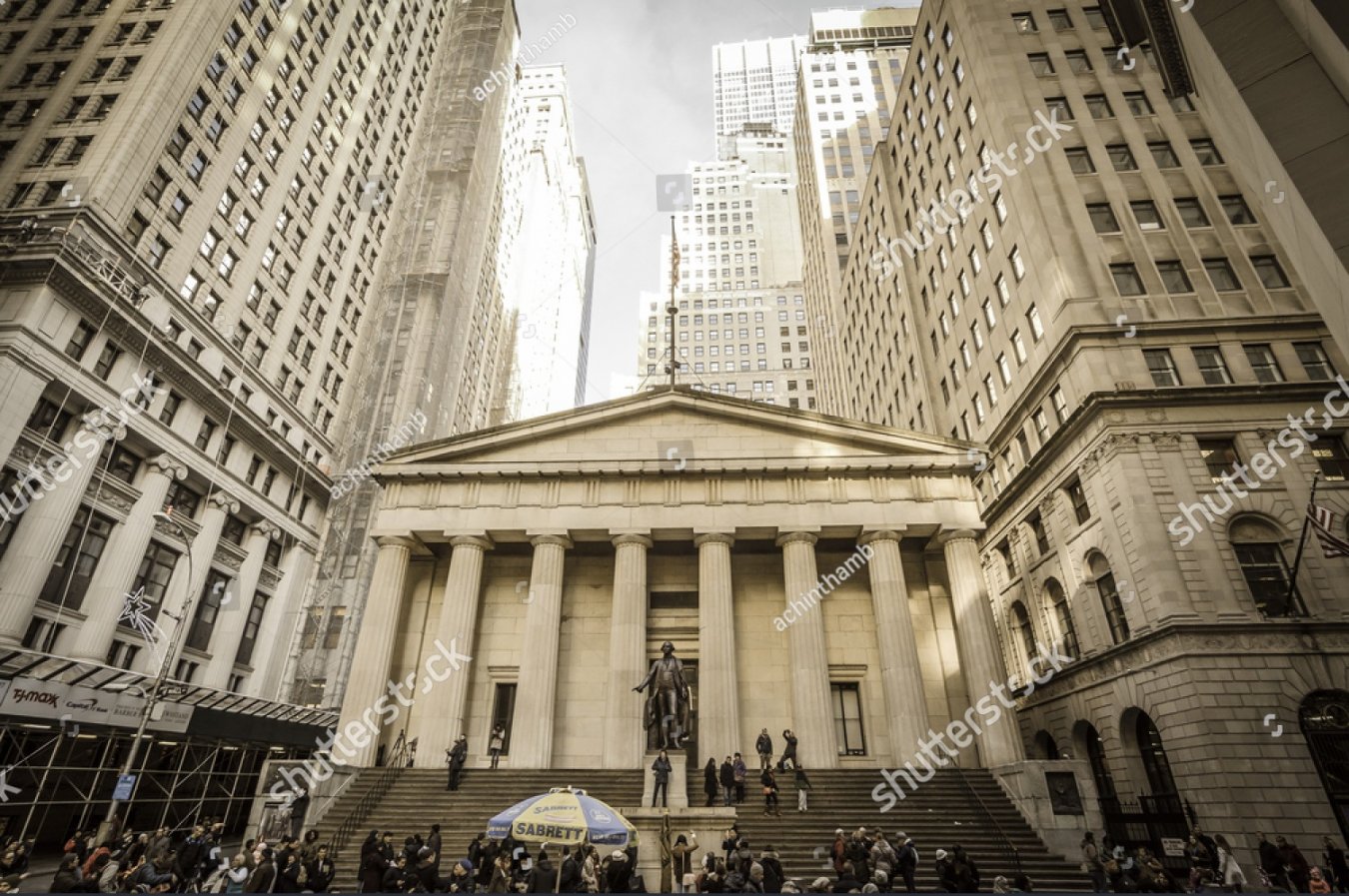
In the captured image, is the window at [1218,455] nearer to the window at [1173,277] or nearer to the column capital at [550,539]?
the window at [1173,277]

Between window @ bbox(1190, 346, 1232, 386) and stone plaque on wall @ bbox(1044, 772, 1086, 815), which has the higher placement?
window @ bbox(1190, 346, 1232, 386)

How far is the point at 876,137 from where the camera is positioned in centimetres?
8512

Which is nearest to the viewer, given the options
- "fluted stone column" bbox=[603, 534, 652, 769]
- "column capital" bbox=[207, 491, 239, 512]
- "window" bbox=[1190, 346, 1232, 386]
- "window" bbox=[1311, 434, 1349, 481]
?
"window" bbox=[1311, 434, 1349, 481]

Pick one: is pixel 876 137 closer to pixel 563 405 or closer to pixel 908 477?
pixel 563 405

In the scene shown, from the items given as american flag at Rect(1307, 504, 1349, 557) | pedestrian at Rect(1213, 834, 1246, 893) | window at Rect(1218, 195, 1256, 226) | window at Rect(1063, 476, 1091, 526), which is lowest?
pedestrian at Rect(1213, 834, 1246, 893)

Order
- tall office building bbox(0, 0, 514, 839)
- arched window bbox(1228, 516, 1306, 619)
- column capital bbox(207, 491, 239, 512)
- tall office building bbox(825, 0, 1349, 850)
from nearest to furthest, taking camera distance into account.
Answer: tall office building bbox(825, 0, 1349, 850) → arched window bbox(1228, 516, 1306, 619) → tall office building bbox(0, 0, 514, 839) → column capital bbox(207, 491, 239, 512)

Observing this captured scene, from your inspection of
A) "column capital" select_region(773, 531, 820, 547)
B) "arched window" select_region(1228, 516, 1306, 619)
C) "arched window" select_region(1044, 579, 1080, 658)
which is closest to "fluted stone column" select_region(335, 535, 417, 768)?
"column capital" select_region(773, 531, 820, 547)

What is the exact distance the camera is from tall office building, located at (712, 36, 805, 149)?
18562cm

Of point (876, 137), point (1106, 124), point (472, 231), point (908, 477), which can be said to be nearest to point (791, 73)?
point (876, 137)

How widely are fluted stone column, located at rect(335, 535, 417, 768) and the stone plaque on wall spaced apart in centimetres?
2224

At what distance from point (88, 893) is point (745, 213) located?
4570 inches

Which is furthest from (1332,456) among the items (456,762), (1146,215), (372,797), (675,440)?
(372,797)

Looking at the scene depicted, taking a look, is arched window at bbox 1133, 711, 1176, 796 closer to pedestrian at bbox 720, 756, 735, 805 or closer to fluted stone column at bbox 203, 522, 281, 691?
pedestrian at bbox 720, 756, 735, 805

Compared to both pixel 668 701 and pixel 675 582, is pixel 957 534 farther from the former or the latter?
pixel 668 701
